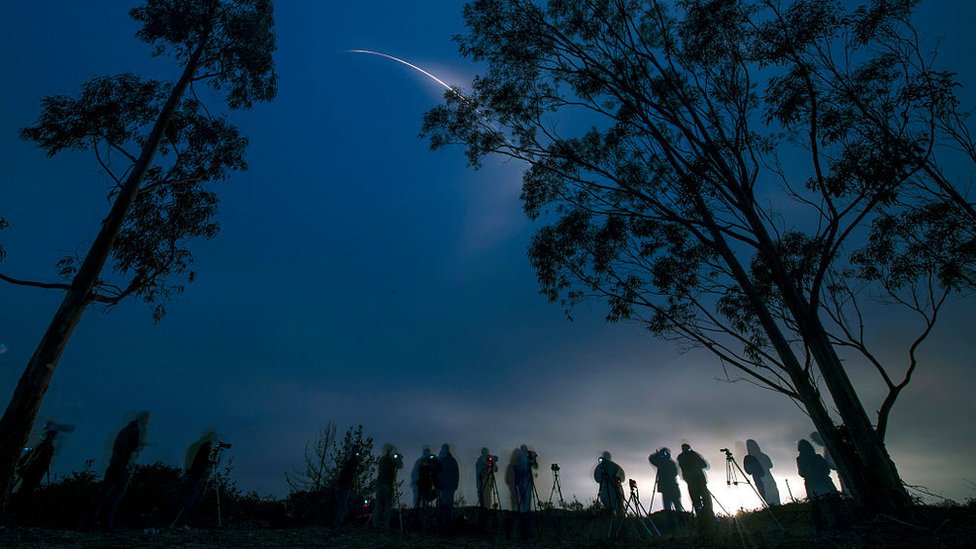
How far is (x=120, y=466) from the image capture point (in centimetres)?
771

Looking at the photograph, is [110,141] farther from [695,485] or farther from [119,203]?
[695,485]

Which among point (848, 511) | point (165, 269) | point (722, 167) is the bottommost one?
point (848, 511)

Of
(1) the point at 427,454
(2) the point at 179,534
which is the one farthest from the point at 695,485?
(2) the point at 179,534

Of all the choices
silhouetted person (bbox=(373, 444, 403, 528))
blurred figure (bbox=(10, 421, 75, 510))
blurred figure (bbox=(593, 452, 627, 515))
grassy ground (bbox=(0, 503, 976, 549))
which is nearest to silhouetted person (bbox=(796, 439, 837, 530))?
grassy ground (bbox=(0, 503, 976, 549))

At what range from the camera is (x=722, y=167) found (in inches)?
364

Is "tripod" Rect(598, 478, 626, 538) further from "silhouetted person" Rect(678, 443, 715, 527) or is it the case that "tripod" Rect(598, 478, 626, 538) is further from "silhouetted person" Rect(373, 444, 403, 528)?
"silhouetted person" Rect(373, 444, 403, 528)

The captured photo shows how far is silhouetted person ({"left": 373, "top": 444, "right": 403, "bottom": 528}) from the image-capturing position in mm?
10172

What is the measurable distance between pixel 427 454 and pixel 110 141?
434 inches

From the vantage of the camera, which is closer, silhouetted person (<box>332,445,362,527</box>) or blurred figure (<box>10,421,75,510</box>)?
blurred figure (<box>10,421,75,510</box>)

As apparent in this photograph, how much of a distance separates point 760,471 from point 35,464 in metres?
17.0

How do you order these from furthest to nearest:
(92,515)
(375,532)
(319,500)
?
1. (319,500)
2. (375,532)
3. (92,515)

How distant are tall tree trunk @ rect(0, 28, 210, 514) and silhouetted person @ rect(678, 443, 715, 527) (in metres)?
12.6

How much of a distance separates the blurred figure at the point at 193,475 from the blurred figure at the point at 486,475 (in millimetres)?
5855

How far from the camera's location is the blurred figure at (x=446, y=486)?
32.0ft
